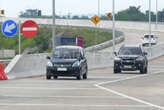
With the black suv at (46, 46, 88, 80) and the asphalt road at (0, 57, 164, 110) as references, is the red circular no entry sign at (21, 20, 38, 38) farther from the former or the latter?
the asphalt road at (0, 57, 164, 110)

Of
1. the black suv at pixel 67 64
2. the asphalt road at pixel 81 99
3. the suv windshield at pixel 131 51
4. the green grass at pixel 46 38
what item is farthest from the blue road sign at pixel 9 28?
the green grass at pixel 46 38

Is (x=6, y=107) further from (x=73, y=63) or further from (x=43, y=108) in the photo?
(x=73, y=63)

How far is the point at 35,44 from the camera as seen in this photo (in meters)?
110

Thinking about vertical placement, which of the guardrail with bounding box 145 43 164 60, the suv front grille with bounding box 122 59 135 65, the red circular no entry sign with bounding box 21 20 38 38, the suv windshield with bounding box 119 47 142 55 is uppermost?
the red circular no entry sign with bounding box 21 20 38 38

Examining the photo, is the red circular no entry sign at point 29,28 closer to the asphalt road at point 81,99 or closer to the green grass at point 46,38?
the asphalt road at point 81,99

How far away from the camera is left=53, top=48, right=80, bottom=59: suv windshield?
31250 millimetres

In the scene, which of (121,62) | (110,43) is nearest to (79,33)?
(110,43)

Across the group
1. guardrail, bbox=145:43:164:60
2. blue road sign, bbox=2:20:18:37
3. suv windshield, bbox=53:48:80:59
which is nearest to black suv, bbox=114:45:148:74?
suv windshield, bbox=53:48:80:59

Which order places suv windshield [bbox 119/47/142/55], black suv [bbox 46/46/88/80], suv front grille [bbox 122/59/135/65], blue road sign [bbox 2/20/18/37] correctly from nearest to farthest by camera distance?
1. black suv [bbox 46/46/88/80]
2. blue road sign [bbox 2/20/18/37]
3. suv front grille [bbox 122/59/135/65]
4. suv windshield [bbox 119/47/142/55]

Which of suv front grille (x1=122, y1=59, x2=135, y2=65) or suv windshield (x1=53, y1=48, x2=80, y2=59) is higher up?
suv windshield (x1=53, y1=48, x2=80, y2=59)

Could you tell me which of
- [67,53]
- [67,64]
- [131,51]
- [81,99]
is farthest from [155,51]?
[81,99]

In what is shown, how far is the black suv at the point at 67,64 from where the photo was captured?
3023 centimetres

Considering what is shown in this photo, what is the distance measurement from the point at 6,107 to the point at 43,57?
821 inches

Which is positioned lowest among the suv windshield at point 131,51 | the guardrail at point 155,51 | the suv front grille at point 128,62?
the guardrail at point 155,51
